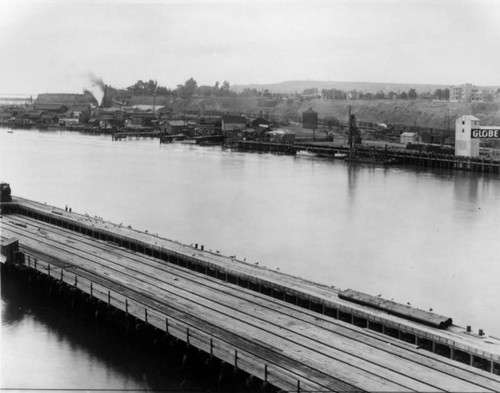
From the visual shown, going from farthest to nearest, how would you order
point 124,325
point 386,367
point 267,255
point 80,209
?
1. point 80,209
2. point 267,255
3. point 124,325
4. point 386,367

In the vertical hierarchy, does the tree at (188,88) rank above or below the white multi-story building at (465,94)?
above

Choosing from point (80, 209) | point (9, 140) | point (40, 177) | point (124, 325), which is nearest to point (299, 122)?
point (9, 140)

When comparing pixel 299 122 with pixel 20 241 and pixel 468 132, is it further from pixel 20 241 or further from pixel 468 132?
pixel 20 241

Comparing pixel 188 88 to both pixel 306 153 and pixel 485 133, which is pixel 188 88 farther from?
pixel 485 133

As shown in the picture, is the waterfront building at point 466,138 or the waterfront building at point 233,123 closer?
the waterfront building at point 466,138

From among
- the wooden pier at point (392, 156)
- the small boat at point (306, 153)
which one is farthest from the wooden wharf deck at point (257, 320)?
the small boat at point (306, 153)

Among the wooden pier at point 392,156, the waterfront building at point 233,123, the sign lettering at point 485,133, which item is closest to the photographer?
the wooden pier at point 392,156

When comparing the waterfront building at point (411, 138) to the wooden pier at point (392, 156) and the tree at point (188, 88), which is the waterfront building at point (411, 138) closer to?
the wooden pier at point (392, 156)
